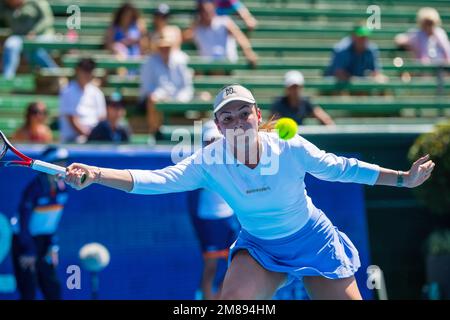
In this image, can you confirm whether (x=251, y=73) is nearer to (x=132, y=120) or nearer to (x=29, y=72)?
(x=132, y=120)

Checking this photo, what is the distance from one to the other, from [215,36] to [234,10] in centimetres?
74

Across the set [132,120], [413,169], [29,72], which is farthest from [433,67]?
[413,169]

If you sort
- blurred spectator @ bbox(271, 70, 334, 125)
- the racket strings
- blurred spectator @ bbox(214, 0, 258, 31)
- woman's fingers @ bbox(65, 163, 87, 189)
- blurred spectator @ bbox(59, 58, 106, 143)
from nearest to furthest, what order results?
woman's fingers @ bbox(65, 163, 87, 189), the racket strings, blurred spectator @ bbox(59, 58, 106, 143), blurred spectator @ bbox(271, 70, 334, 125), blurred spectator @ bbox(214, 0, 258, 31)

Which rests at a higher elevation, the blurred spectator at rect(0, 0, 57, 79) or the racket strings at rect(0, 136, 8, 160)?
the blurred spectator at rect(0, 0, 57, 79)

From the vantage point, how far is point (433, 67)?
10633mm

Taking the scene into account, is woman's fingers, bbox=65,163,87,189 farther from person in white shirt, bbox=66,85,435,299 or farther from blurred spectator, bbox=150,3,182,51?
blurred spectator, bbox=150,3,182,51

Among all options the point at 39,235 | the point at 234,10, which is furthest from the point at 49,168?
the point at 234,10

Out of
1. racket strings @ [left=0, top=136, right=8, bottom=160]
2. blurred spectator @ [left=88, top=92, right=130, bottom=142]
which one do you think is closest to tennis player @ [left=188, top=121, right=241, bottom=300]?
blurred spectator @ [left=88, top=92, right=130, bottom=142]

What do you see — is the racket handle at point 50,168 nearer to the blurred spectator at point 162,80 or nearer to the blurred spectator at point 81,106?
the blurred spectator at point 81,106

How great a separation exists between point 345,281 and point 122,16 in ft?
17.2

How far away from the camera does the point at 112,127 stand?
353 inches

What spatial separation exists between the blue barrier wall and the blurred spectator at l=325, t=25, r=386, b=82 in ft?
7.39

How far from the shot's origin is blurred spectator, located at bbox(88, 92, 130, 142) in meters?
8.84

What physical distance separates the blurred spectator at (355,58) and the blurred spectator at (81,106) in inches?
98.3
